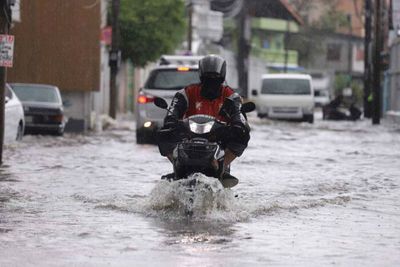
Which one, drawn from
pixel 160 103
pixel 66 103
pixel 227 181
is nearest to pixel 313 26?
pixel 66 103

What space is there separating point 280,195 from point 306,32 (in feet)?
311

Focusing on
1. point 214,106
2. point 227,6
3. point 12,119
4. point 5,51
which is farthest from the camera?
point 227,6

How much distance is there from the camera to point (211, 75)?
12227 millimetres

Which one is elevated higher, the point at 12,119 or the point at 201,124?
the point at 201,124

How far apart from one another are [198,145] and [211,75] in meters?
0.91

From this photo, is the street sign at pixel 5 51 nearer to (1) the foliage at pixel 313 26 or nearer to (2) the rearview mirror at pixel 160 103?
(2) the rearview mirror at pixel 160 103

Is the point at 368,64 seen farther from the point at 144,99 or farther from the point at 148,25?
the point at 144,99

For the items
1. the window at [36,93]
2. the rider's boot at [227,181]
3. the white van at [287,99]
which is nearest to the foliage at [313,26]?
the white van at [287,99]

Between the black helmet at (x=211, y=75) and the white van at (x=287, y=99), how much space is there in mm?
33701

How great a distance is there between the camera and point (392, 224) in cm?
1187

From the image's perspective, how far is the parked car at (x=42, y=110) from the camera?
99.8 feet

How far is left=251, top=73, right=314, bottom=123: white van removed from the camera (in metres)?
46.3

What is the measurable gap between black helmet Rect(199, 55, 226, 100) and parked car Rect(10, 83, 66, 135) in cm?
1844

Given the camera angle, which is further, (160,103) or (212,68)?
(160,103)
